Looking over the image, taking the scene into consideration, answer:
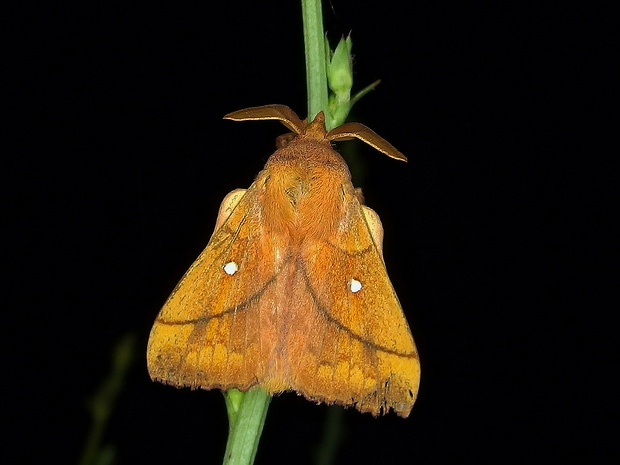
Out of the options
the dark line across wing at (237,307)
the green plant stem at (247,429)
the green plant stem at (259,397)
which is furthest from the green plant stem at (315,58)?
the green plant stem at (247,429)

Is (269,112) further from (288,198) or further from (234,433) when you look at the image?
(234,433)

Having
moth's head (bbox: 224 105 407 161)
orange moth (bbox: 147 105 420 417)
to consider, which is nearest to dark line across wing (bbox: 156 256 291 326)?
orange moth (bbox: 147 105 420 417)

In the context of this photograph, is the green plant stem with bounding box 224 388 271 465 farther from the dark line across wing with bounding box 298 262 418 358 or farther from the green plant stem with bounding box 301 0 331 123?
the green plant stem with bounding box 301 0 331 123

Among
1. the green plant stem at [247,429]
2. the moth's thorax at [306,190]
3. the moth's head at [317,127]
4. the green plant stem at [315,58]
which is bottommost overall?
the green plant stem at [247,429]

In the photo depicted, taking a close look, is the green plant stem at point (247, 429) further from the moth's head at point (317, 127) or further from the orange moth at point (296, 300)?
the moth's head at point (317, 127)

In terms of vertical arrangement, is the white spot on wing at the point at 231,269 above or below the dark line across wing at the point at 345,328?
above

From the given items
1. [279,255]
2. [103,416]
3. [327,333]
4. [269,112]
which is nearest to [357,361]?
[327,333]

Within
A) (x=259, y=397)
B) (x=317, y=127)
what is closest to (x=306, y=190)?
(x=317, y=127)
